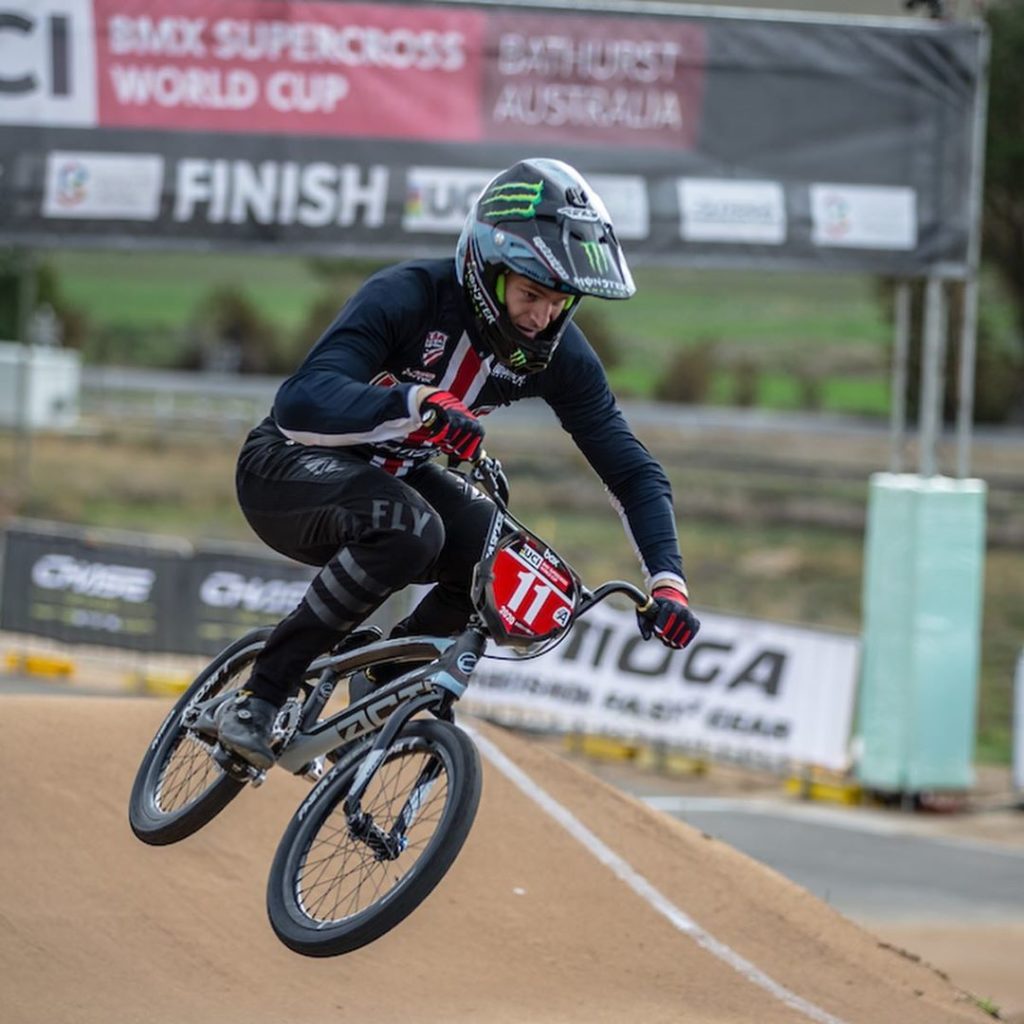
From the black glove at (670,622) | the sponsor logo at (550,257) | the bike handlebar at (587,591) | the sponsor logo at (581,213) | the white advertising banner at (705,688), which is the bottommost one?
the white advertising banner at (705,688)

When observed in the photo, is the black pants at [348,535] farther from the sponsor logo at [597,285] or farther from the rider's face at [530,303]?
the sponsor logo at [597,285]

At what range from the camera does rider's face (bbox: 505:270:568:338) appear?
19.6 feet

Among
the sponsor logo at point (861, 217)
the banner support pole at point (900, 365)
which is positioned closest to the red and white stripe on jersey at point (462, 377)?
the sponsor logo at point (861, 217)

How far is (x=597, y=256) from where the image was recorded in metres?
5.90

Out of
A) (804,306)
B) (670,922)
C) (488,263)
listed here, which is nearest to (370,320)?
(488,263)

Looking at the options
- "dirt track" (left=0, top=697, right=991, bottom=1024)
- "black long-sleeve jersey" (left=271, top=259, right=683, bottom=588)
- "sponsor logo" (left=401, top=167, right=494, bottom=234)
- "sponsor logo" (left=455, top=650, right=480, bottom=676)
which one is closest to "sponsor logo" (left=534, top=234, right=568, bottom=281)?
"black long-sleeve jersey" (left=271, top=259, right=683, bottom=588)

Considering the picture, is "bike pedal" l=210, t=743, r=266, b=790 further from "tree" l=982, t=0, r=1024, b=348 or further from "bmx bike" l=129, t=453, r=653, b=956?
"tree" l=982, t=0, r=1024, b=348

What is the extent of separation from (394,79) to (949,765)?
Result: 8.25 m

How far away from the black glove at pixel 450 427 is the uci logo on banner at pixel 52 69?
398 inches

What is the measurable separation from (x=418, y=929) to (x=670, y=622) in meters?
2.76

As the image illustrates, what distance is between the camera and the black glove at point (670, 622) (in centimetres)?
624

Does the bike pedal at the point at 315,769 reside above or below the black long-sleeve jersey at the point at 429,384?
below

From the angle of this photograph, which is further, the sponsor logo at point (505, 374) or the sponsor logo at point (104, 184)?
the sponsor logo at point (104, 184)

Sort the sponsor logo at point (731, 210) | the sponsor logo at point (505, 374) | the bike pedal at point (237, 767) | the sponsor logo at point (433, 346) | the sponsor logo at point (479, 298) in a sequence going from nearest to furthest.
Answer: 1. the sponsor logo at point (479, 298)
2. the sponsor logo at point (433, 346)
3. the sponsor logo at point (505, 374)
4. the bike pedal at point (237, 767)
5. the sponsor logo at point (731, 210)
